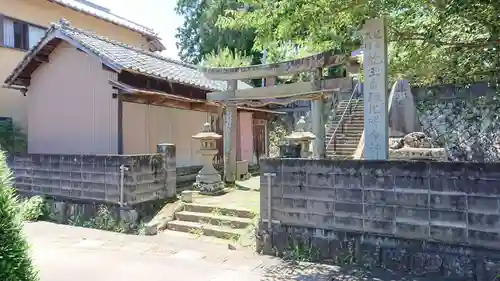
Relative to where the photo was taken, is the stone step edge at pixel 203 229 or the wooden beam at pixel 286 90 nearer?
the stone step edge at pixel 203 229

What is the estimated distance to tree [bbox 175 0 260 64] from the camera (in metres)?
27.6

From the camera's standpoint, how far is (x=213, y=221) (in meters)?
9.08

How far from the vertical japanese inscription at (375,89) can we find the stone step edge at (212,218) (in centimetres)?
340

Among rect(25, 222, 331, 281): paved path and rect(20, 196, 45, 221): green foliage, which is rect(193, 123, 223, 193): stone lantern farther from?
rect(20, 196, 45, 221): green foliage

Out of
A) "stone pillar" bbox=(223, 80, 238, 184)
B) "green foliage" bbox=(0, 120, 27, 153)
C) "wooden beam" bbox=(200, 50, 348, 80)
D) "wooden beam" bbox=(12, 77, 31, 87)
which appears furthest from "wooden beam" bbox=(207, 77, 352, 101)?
"green foliage" bbox=(0, 120, 27, 153)

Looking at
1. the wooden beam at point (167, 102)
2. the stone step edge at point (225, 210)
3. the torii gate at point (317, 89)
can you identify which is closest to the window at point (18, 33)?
the wooden beam at point (167, 102)

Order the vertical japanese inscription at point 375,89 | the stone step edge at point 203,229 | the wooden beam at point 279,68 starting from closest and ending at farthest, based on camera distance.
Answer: the vertical japanese inscription at point 375,89, the stone step edge at point 203,229, the wooden beam at point 279,68

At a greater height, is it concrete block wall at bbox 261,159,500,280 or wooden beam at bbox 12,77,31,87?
wooden beam at bbox 12,77,31,87

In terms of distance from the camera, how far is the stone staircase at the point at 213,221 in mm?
8555

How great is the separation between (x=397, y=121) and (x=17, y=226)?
407 inches

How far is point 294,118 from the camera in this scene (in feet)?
84.8

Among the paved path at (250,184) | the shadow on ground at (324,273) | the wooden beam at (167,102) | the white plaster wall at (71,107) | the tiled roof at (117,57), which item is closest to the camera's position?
the shadow on ground at (324,273)

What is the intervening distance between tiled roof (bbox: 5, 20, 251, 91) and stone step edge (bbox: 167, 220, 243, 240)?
4799 millimetres

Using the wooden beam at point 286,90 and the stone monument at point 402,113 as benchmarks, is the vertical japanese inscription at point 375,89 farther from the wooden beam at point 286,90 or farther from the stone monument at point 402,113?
the stone monument at point 402,113
